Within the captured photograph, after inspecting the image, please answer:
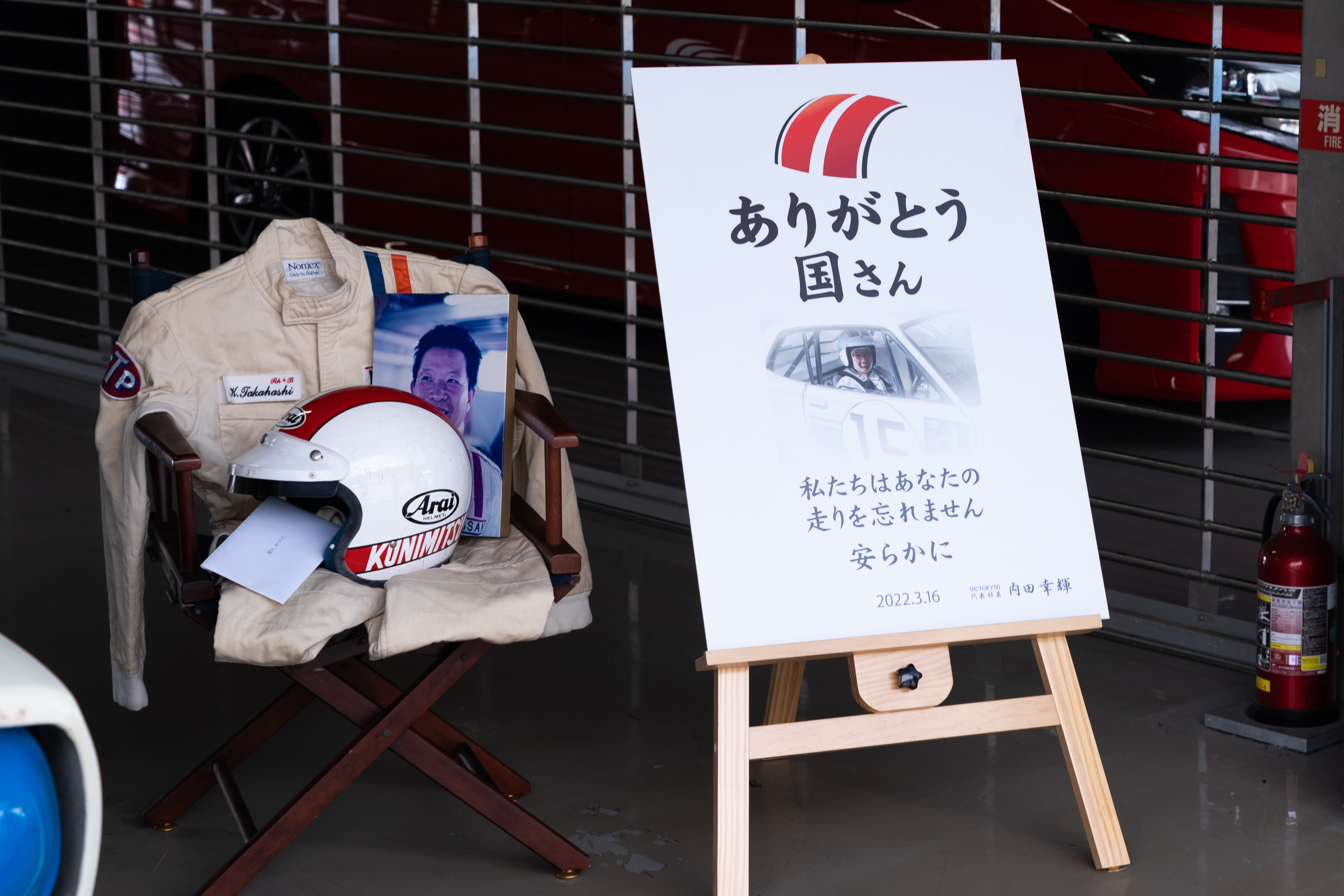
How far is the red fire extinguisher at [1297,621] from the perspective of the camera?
278cm

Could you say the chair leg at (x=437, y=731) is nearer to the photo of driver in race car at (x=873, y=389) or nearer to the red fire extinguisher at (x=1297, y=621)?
the photo of driver in race car at (x=873, y=389)

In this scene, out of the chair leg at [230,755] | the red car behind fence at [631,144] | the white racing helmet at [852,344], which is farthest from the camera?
the red car behind fence at [631,144]

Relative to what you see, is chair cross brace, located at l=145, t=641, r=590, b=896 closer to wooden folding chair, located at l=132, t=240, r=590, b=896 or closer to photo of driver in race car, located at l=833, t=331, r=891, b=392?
wooden folding chair, located at l=132, t=240, r=590, b=896

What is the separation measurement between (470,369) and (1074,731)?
117 cm

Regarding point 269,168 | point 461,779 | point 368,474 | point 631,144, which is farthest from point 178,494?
point 269,168

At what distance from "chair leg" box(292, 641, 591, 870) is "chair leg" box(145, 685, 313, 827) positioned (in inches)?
8.4

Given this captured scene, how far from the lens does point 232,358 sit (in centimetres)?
253

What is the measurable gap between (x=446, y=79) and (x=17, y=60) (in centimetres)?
688

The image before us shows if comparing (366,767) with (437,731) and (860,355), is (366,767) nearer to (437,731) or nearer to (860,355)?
(437,731)

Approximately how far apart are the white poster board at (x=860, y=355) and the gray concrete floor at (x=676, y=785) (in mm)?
464

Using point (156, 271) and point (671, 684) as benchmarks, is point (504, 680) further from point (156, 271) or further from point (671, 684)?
point (156, 271)

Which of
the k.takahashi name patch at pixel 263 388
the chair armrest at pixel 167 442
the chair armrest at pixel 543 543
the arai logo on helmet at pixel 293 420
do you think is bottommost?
the chair armrest at pixel 543 543

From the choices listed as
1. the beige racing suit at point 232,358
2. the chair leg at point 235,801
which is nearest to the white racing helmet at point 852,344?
the beige racing suit at point 232,358

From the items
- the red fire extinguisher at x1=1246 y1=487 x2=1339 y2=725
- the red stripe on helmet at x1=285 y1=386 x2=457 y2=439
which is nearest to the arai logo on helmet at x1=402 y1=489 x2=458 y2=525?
the red stripe on helmet at x1=285 y1=386 x2=457 y2=439
